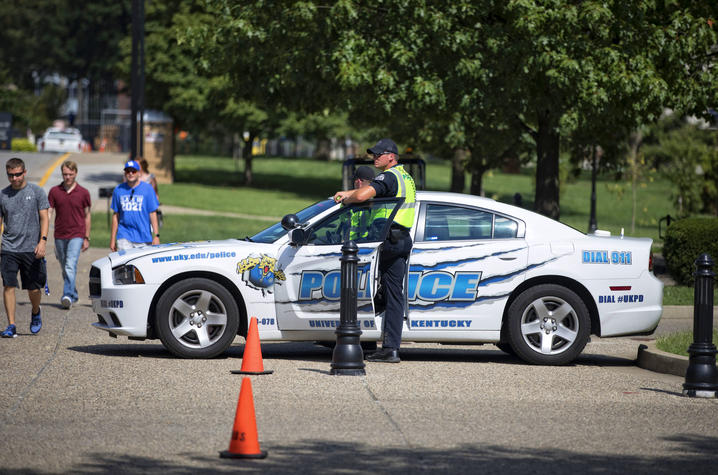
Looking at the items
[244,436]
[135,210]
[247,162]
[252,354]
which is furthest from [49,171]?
[244,436]

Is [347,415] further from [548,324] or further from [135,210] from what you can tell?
[135,210]

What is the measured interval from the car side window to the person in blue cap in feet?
14.5

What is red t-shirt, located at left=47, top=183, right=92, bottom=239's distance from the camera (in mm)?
13633

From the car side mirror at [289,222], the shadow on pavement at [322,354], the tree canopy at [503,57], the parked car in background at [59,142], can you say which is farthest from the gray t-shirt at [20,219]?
the parked car in background at [59,142]

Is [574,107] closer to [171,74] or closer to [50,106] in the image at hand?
[171,74]

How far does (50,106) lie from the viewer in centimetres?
9456

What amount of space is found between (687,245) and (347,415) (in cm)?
1153

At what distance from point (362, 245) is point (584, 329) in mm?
2126

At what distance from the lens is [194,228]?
2709 cm

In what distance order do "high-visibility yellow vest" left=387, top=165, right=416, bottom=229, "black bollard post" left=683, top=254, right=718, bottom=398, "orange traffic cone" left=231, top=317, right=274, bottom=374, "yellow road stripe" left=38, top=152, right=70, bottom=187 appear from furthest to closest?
"yellow road stripe" left=38, top=152, right=70, bottom=187, "high-visibility yellow vest" left=387, top=165, right=416, bottom=229, "orange traffic cone" left=231, top=317, right=274, bottom=374, "black bollard post" left=683, top=254, right=718, bottom=398

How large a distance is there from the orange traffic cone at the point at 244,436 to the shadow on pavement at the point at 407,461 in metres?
0.04

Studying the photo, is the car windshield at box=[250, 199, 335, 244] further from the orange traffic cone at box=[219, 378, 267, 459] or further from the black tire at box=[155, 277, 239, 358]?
the orange traffic cone at box=[219, 378, 267, 459]

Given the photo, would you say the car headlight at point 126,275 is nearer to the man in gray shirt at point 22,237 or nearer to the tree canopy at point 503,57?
the man in gray shirt at point 22,237

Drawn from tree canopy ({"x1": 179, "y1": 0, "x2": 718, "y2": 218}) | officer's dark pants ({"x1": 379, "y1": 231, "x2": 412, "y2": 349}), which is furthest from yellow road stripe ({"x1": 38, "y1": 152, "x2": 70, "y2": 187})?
officer's dark pants ({"x1": 379, "y1": 231, "x2": 412, "y2": 349})
